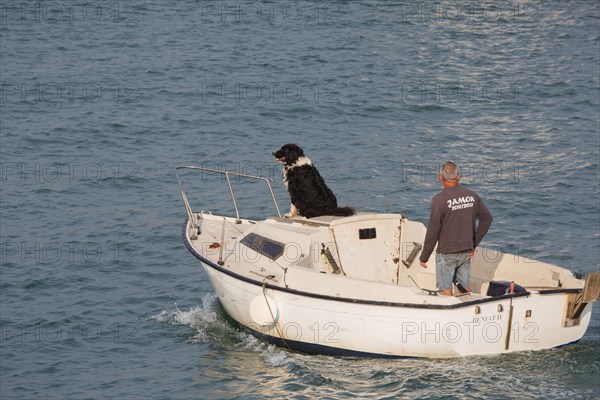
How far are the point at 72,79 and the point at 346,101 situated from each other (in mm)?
6924

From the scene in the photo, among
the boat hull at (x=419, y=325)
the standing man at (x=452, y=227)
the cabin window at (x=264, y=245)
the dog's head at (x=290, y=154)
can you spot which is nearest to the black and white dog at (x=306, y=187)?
the dog's head at (x=290, y=154)

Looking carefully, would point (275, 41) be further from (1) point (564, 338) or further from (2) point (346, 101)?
(1) point (564, 338)

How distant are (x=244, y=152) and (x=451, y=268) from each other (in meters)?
10.5

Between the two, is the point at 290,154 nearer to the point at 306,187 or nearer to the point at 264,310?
the point at 306,187

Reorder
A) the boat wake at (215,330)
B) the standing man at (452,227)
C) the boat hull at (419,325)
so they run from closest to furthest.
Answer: the boat hull at (419,325) < the standing man at (452,227) < the boat wake at (215,330)

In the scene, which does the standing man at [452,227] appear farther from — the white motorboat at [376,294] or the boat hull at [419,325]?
the boat hull at [419,325]

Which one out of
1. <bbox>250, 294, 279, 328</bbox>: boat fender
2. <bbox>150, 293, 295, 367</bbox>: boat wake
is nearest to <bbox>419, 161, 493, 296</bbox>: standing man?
<bbox>250, 294, 279, 328</bbox>: boat fender

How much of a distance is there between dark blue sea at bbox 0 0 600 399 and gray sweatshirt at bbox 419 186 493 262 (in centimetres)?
140

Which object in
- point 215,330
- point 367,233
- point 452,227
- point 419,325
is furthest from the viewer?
point 215,330

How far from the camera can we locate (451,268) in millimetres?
13859

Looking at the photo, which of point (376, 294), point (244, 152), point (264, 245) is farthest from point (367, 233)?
point (244, 152)

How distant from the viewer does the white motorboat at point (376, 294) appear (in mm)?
13148

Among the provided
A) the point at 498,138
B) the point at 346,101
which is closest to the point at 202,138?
the point at 346,101

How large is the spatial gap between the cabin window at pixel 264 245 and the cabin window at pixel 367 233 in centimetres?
102
